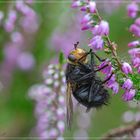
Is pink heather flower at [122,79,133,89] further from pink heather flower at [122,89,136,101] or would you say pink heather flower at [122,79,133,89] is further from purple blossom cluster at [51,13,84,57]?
purple blossom cluster at [51,13,84,57]

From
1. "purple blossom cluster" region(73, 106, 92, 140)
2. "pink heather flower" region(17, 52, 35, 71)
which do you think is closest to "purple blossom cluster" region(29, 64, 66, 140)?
"purple blossom cluster" region(73, 106, 92, 140)

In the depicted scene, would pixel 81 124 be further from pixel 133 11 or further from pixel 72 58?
pixel 133 11

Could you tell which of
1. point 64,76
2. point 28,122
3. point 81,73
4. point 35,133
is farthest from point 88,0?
point 28,122

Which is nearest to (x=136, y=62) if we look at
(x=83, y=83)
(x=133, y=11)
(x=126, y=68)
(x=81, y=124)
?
(x=126, y=68)

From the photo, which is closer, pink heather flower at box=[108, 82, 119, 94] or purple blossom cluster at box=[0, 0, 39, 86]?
pink heather flower at box=[108, 82, 119, 94]

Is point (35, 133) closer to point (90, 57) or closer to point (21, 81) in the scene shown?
point (21, 81)

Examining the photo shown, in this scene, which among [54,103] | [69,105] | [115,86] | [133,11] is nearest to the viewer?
[115,86]
